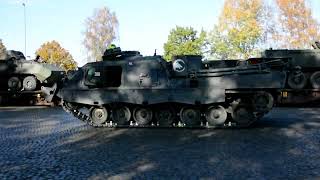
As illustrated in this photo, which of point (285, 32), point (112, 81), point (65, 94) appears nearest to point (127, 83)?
point (112, 81)

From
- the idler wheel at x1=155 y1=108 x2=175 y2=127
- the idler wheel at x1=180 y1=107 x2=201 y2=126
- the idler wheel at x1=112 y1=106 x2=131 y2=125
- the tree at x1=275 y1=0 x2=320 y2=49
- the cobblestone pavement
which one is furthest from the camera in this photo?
the tree at x1=275 y1=0 x2=320 y2=49

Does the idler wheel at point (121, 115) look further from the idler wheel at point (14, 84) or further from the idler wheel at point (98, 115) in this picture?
the idler wheel at point (14, 84)

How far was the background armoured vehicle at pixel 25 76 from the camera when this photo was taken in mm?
26781

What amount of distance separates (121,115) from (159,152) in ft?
17.0

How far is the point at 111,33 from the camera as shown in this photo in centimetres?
7669

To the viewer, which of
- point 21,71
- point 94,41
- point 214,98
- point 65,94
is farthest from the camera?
point 94,41

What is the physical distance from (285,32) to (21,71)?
34319 millimetres

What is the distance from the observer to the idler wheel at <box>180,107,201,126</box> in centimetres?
1620

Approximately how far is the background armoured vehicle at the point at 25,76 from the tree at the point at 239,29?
97.8ft

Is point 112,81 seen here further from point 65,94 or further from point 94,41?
point 94,41

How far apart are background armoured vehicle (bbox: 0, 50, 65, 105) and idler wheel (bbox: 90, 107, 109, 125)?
10.2 m

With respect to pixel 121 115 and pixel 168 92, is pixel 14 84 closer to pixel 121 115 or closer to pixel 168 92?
Answer: pixel 121 115

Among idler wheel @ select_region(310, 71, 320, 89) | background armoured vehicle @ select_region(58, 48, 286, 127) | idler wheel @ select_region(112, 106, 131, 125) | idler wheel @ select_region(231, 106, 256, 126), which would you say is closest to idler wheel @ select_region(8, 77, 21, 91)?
background armoured vehicle @ select_region(58, 48, 286, 127)

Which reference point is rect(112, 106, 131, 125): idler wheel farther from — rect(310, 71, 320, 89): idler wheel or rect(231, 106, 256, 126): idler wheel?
rect(310, 71, 320, 89): idler wheel
